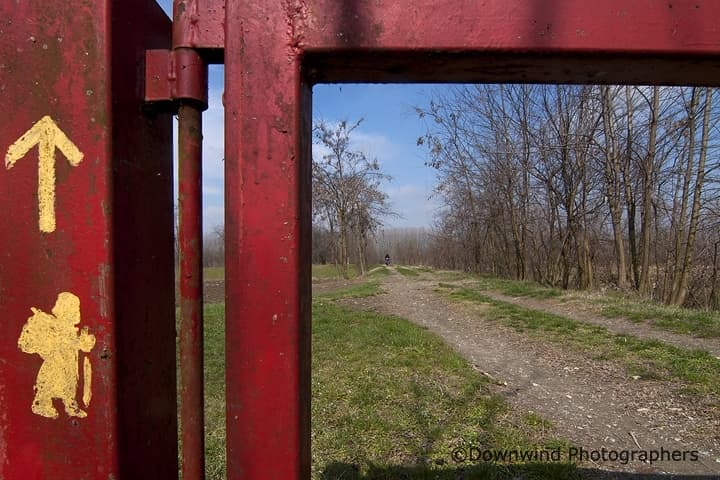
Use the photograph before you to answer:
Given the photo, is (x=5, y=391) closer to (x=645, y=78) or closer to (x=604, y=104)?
(x=645, y=78)

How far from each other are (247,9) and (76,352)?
82 cm

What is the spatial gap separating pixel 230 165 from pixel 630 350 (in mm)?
6532

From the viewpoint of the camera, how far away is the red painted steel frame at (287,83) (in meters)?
0.83

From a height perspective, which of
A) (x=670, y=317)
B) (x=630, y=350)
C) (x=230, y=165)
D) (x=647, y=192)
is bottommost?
(x=630, y=350)

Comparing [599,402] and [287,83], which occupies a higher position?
[287,83]

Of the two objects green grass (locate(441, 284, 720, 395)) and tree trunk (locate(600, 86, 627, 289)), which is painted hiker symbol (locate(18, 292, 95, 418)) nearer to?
green grass (locate(441, 284, 720, 395))

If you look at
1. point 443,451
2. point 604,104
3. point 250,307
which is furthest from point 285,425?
point 604,104

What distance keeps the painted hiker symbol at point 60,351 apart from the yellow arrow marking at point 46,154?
6.8 inches

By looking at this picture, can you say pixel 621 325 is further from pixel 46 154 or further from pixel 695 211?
pixel 46 154

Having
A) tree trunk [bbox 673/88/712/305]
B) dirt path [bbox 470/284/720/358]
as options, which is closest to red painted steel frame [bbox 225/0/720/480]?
dirt path [bbox 470/284/720/358]

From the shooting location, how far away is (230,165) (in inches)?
33.6

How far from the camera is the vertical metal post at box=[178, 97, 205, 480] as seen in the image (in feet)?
2.97

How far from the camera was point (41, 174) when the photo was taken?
0.82 m

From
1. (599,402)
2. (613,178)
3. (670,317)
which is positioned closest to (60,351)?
(599,402)
